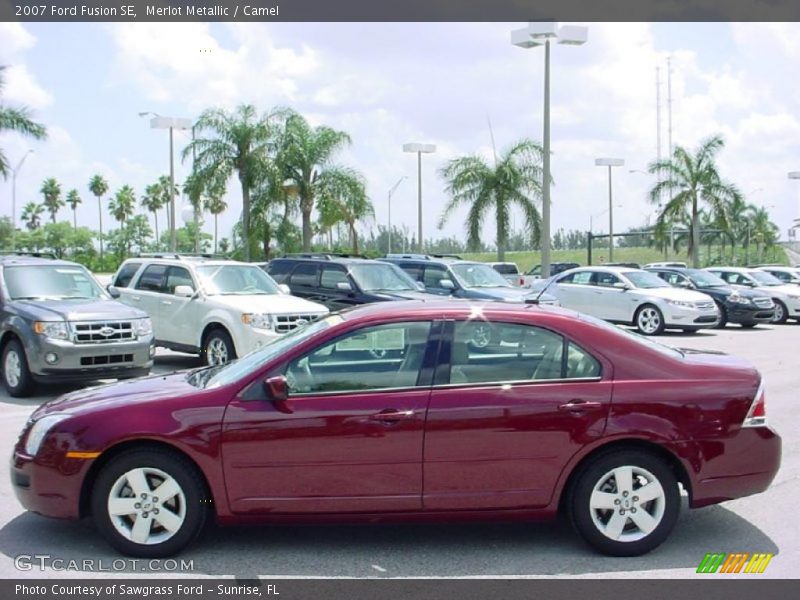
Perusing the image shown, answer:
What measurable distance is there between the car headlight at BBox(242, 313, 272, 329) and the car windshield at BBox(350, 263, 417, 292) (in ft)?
12.5

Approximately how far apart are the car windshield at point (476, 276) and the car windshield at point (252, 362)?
512 inches

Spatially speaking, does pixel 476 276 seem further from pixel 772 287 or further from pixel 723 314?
pixel 772 287

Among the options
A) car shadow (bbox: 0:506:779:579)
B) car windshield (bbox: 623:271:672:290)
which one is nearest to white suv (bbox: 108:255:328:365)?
car shadow (bbox: 0:506:779:579)

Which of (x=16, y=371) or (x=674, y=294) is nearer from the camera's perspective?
(x=16, y=371)

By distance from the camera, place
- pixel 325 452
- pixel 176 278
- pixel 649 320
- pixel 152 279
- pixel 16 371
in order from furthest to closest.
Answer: pixel 649 320
pixel 152 279
pixel 176 278
pixel 16 371
pixel 325 452

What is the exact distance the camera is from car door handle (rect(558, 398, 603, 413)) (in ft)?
16.9

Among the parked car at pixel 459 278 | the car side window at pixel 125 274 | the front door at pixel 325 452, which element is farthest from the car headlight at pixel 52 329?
the parked car at pixel 459 278

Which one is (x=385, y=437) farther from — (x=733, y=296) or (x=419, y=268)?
(x=733, y=296)

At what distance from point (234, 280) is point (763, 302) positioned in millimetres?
14943

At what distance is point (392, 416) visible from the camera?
A: 509 cm

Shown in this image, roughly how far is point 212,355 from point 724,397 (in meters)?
8.92

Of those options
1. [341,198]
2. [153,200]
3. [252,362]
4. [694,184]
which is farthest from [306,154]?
[153,200]

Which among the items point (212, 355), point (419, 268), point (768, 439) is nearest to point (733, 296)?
point (419, 268)

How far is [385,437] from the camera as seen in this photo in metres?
5.08
